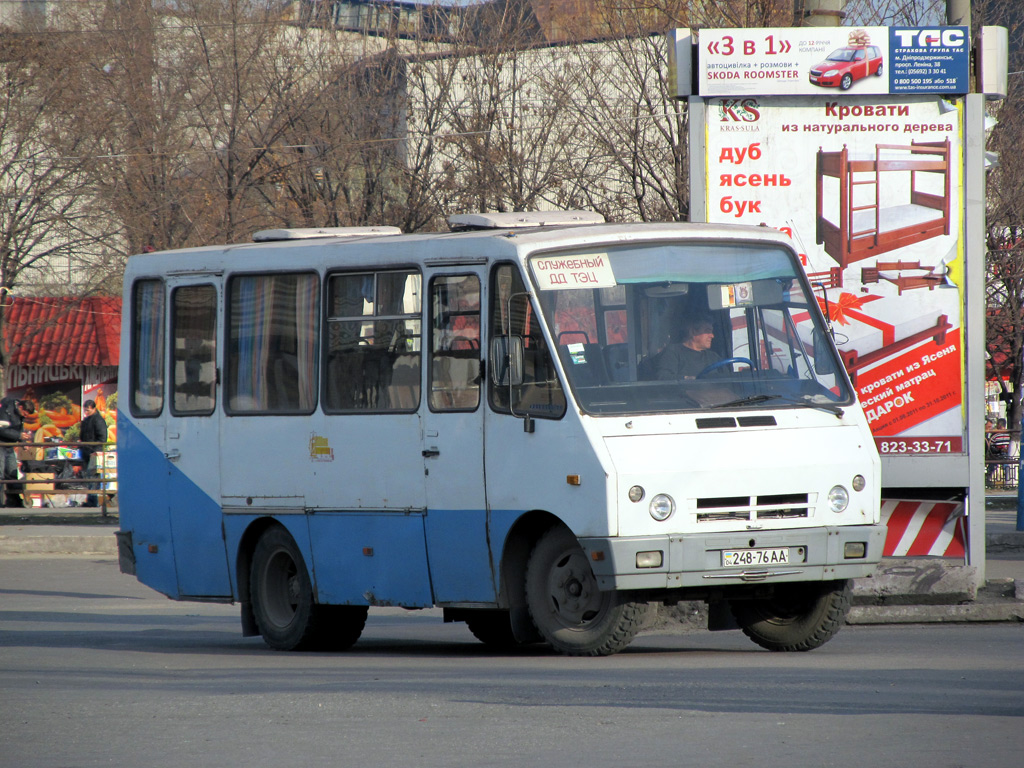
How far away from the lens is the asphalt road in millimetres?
6266

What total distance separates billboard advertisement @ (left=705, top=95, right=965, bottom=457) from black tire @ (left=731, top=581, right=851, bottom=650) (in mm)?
2564

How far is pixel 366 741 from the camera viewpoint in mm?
6578

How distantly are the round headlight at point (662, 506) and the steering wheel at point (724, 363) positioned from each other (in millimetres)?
864

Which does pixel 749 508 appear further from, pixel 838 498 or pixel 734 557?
pixel 838 498

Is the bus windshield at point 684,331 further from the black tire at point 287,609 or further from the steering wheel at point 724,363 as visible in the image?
the black tire at point 287,609

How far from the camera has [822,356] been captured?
968 cm

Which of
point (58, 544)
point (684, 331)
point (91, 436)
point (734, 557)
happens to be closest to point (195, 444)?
point (684, 331)

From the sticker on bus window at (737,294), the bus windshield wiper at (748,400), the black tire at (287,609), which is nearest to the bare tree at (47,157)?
the black tire at (287,609)

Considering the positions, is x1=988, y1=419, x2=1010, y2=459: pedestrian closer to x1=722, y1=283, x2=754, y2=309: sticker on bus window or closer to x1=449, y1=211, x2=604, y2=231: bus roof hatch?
x1=449, y1=211, x2=604, y2=231: bus roof hatch

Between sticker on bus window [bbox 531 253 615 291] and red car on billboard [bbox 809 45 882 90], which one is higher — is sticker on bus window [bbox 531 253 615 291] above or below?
Result: below

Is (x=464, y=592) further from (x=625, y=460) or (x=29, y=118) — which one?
(x=29, y=118)

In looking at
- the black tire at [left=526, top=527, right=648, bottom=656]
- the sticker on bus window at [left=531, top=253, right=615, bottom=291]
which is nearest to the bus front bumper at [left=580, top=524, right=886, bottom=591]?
the black tire at [left=526, top=527, right=648, bottom=656]

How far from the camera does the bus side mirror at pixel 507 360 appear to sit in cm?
934

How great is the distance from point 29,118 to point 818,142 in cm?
2000
